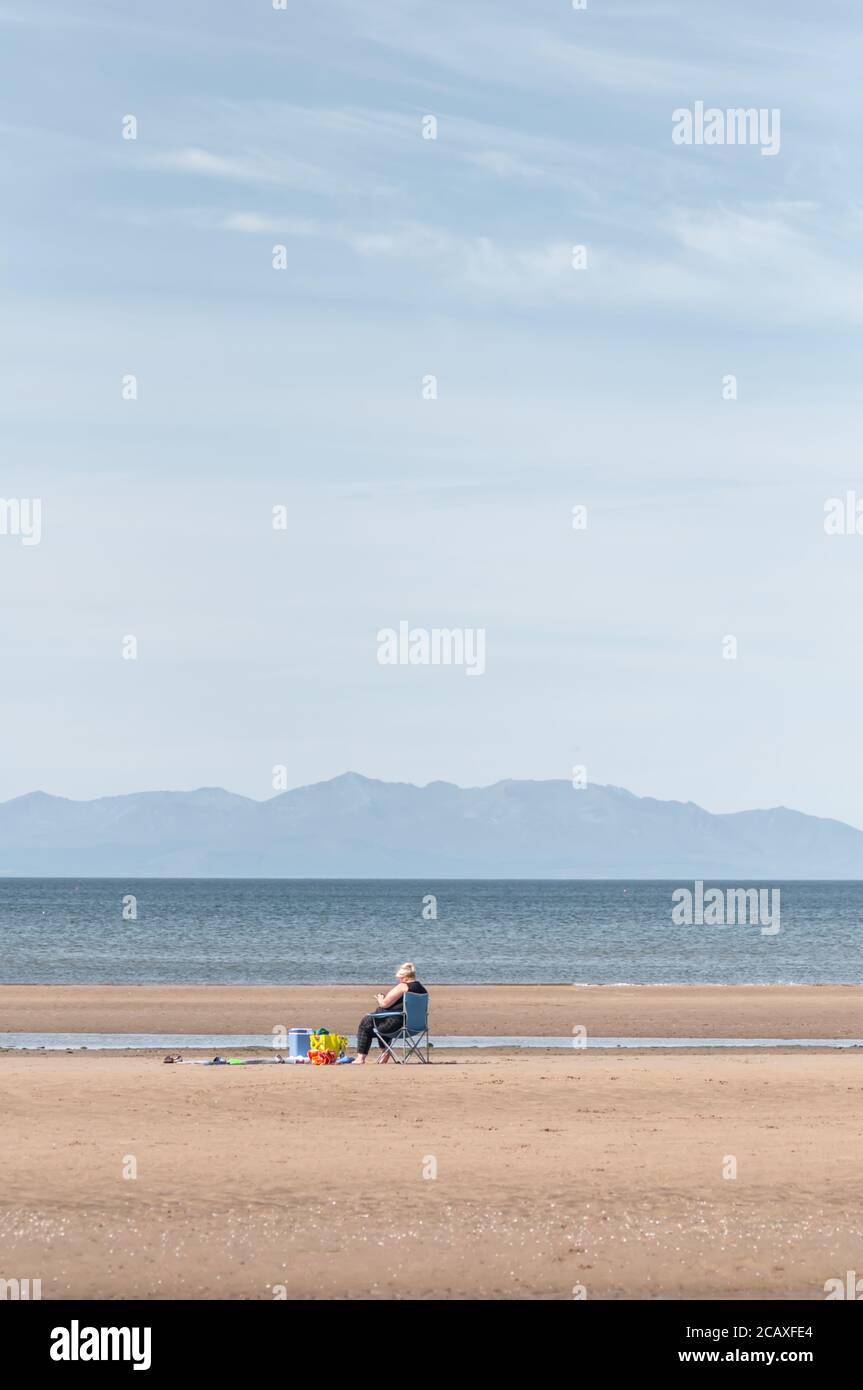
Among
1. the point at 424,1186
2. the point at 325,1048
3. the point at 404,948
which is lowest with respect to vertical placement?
the point at 404,948

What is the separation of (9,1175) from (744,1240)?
6.52 metres

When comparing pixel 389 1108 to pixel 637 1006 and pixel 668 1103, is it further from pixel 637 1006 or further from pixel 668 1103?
pixel 637 1006

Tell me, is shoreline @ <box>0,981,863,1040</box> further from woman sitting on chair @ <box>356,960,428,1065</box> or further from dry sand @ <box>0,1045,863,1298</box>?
dry sand @ <box>0,1045,863,1298</box>

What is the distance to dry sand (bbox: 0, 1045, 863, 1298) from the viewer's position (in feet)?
38.2

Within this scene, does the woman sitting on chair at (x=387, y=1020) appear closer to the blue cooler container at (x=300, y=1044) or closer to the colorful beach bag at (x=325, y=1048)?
the colorful beach bag at (x=325, y=1048)

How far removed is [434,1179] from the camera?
47.0 ft

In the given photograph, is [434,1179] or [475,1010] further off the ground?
[434,1179]

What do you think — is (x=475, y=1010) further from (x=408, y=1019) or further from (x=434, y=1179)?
(x=434, y=1179)

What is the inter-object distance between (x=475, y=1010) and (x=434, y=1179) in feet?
81.4

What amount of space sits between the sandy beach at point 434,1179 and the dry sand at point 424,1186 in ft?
0.11

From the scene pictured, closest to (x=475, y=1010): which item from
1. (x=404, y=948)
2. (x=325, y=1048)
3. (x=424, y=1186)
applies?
(x=325, y=1048)

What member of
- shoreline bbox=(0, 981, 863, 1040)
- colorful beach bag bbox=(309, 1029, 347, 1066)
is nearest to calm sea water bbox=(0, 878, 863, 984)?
shoreline bbox=(0, 981, 863, 1040)

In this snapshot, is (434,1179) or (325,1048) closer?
(434,1179)
